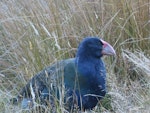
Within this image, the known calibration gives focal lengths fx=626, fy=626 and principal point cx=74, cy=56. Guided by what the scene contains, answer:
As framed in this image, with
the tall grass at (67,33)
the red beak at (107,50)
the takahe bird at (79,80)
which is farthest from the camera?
the tall grass at (67,33)

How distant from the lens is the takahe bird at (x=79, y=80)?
15.4 feet

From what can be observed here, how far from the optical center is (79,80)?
4.72 meters

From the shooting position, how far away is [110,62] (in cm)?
547

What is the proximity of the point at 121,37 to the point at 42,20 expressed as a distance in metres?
0.73

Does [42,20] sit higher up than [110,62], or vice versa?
[42,20]

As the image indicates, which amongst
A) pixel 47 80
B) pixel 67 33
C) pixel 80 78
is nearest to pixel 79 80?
pixel 80 78

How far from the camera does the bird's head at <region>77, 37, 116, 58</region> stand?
486 cm

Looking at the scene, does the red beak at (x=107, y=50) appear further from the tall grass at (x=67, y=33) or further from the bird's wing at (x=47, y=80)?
the tall grass at (x=67, y=33)

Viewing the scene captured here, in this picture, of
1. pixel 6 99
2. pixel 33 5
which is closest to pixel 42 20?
pixel 33 5

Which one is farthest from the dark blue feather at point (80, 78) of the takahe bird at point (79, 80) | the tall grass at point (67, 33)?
Result: the tall grass at point (67, 33)

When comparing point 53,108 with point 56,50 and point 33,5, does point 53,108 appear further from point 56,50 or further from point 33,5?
point 33,5

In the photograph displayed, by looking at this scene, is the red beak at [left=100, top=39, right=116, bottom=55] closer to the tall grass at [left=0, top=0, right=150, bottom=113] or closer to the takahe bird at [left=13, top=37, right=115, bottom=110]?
the takahe bird at [left=13, top=37, right=115, bottom=110]

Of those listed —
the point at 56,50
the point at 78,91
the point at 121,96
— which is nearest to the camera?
the point at 121,96

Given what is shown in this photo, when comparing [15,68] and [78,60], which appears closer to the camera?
[78,60]
